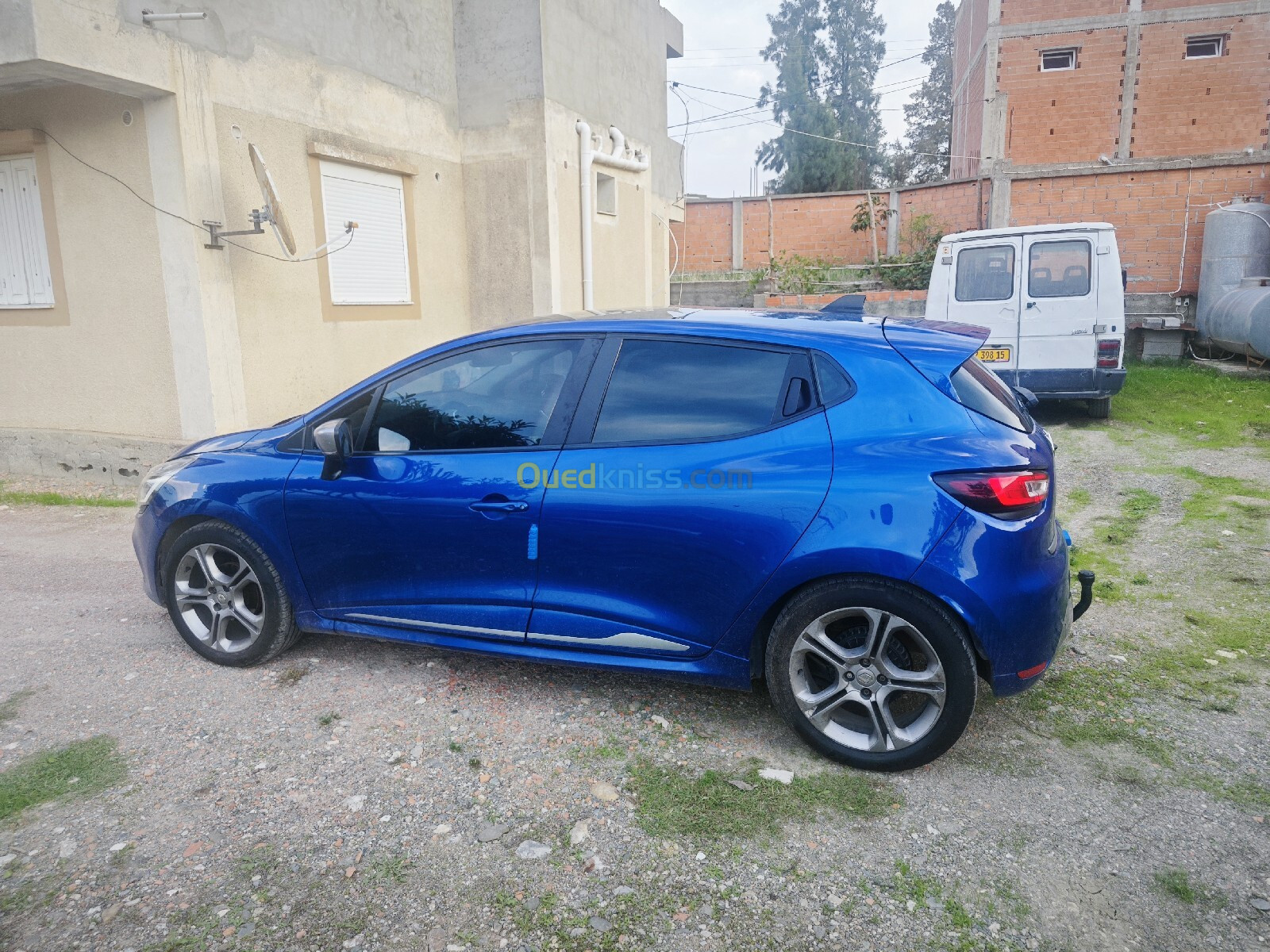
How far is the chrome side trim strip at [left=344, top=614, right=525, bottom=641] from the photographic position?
360 centimetres

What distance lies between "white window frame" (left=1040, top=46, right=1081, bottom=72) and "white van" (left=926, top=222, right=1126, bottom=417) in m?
15.0

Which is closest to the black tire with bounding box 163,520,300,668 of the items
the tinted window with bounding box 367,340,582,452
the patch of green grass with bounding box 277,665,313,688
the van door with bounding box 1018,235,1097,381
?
the patch of green grass with bounding box 277,665,313,688

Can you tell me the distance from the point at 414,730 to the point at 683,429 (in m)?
1.60

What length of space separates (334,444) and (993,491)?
8.39ft

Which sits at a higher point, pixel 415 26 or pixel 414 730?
pixel 415 26

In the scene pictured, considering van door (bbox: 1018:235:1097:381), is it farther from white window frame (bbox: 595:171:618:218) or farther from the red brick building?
the red brick building

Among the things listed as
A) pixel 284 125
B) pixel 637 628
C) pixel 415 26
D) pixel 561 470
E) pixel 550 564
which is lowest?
pixel 637 628

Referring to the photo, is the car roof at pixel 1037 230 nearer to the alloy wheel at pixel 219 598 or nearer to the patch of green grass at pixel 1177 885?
the patch of green grass at pixel 1177 885

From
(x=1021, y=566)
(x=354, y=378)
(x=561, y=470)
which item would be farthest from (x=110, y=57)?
(x=1021, y=566)

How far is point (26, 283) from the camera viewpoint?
8.09m

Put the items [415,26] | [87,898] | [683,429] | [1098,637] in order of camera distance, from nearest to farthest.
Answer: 1. [87,898]
2. [683,429]
3. [1098,637]
4. [415,26]

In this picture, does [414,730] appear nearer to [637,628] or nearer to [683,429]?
[637,628]

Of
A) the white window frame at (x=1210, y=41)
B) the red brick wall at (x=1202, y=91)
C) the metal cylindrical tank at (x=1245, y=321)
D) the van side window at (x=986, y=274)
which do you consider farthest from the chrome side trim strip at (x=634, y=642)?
the white window frame at (x=1210, y=41)

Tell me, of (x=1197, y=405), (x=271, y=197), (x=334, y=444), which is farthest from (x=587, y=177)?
(x=334, y=444)
